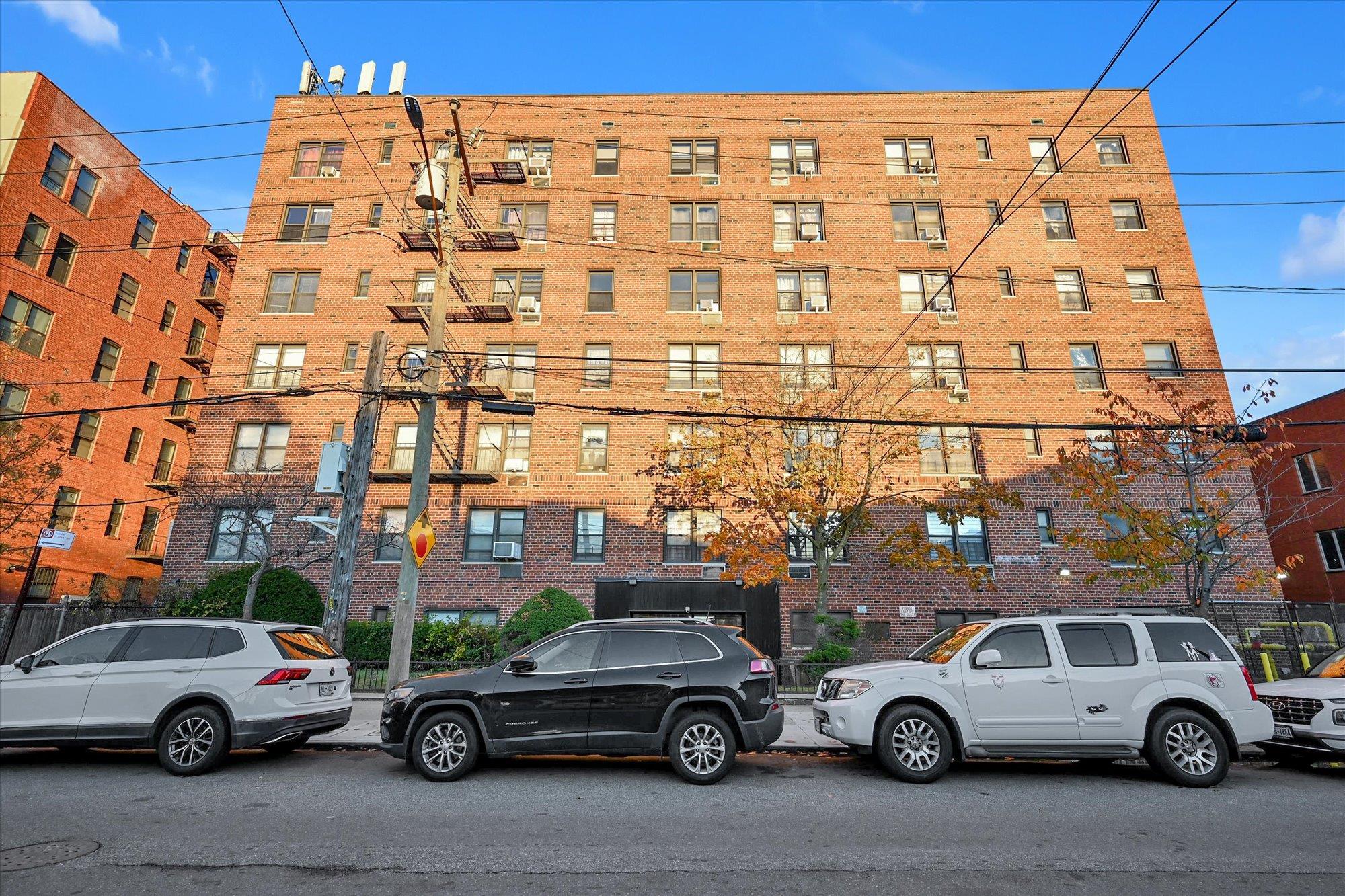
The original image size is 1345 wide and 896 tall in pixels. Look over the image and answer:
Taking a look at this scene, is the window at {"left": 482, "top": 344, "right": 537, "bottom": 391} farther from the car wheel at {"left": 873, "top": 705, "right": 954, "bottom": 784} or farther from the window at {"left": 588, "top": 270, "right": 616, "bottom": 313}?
the car wheel at {"left": 873, "top": 705, "right": 954, "bottom": 784}

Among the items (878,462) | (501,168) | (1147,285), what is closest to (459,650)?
(878,462)

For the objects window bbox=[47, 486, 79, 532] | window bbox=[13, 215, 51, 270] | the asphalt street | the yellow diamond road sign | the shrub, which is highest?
window bbox=[13, 215, 51, 270]

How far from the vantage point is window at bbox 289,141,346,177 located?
26.3 metres

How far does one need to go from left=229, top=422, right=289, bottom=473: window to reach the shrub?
35.7 feet

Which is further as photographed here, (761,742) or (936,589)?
(936,589)

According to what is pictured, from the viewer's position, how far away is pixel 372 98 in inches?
1059

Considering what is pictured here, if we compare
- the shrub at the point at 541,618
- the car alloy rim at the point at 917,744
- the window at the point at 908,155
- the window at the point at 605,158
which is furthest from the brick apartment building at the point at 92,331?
the window at the point at 908,155

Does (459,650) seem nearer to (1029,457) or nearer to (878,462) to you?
(878,462)

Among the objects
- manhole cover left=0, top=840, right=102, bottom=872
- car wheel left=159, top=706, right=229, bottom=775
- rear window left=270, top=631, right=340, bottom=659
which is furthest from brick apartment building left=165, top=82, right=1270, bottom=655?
manhole cover left=0, top=840, right=102, bottom=872

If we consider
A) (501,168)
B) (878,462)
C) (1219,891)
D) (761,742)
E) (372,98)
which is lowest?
(1219,891)

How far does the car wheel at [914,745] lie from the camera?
7.54 meters

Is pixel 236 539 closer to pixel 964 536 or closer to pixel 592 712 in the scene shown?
pixel 592 712

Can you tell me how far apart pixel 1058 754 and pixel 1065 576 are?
1569cm

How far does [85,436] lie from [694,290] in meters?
27.2
